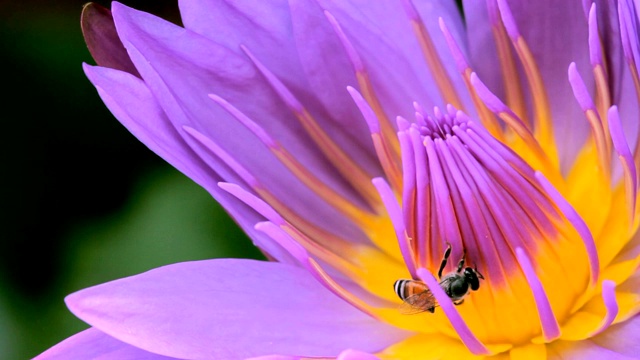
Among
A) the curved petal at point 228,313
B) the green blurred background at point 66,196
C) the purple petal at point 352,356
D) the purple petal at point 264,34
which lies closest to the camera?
the purple petal at point 352,356

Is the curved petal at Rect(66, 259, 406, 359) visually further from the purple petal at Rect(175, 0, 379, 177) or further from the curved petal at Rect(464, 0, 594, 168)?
the curved petal at Rect(464, 0, 594, 168)

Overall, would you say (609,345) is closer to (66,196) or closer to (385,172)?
(385,172)

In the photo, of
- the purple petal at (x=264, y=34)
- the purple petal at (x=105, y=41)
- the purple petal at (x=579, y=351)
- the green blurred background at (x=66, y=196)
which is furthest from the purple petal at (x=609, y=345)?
the green blurred background at (x=66, y=196)

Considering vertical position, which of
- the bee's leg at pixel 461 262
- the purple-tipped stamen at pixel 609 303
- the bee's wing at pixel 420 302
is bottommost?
the purple-tipped stamen at pixel 609 303

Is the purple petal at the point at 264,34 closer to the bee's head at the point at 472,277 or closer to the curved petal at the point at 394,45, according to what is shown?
the curved petal at the point at 394,45

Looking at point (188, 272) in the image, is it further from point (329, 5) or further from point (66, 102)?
point (66, 102)

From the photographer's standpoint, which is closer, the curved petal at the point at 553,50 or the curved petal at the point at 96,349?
the curved petal at the point at 96,349

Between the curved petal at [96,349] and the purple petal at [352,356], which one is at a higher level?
the curved petal at [96,349]
